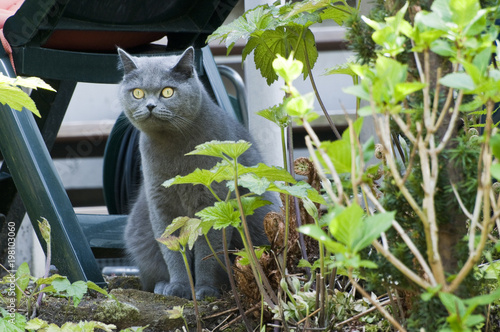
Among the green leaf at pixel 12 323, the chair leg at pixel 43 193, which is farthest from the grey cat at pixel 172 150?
the green leaf at pixel 12 323

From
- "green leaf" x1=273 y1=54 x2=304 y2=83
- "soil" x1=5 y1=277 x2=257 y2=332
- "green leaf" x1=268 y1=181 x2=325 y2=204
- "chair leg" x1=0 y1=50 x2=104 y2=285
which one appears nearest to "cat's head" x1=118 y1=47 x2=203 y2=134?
"chair leg" x1=0 y1=50 x2=104 y2=285

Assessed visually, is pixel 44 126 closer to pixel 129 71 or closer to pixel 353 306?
pixel 129 71

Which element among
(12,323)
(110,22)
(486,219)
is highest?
(110,22)

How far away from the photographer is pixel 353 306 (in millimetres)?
1236

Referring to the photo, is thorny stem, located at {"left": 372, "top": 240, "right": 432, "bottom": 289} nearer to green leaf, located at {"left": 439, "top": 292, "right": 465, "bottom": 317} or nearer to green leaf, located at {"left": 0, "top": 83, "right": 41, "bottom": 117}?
green leaf, located at {"left": 439, "top": 292, "right": 465, "bottom": 317}

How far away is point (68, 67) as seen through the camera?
1887mm

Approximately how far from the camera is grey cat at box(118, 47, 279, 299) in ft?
6.24

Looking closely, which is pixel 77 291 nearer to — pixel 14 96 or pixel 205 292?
pixel 14 96

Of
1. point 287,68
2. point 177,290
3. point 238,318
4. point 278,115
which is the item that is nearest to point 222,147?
point 278,115

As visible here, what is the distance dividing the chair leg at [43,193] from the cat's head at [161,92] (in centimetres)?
39

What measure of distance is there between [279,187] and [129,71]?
1053 mm

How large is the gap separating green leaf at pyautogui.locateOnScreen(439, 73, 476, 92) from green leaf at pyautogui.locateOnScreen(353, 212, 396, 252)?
0.50 ft

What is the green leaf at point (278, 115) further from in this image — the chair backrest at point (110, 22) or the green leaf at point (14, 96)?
the chair backrest at point (110, 22)

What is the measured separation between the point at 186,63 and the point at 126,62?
0.20m
